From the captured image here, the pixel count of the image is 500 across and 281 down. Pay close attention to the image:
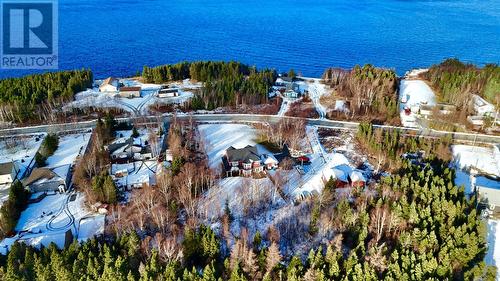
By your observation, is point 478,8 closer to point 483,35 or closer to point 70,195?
point 483,35

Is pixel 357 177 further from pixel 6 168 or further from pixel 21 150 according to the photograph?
pixel 21 150

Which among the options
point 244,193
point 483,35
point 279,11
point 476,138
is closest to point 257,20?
point 279,11

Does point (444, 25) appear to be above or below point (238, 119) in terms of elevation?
above

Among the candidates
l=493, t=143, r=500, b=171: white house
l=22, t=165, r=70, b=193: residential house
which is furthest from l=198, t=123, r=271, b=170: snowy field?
l=493, t=143, r=500, b=171: white house

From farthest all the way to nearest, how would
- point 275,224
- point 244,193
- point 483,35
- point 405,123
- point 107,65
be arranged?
point 483,35
point 107,65
point 405,123
point 244,193
point 275,224

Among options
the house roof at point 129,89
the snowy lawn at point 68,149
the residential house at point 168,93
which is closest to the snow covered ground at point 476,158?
the residential house at point 168,93

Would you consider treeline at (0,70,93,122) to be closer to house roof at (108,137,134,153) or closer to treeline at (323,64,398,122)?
house roof at (108,137,134,153)

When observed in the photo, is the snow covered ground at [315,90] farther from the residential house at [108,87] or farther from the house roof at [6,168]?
the house roof at [6,168]
